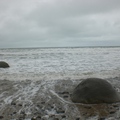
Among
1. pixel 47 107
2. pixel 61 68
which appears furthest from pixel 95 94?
pixel 61 68

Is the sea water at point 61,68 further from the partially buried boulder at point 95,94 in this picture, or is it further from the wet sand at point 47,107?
the partially buried boulder at point 95,94

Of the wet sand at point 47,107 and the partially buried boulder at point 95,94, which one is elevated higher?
the partially buried boulder at point 95,94

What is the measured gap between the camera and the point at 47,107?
755 cm

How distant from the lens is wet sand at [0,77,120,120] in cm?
656

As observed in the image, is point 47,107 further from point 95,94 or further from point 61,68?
point 61,68

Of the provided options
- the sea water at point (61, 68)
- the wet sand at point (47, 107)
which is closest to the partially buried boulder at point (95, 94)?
the wet sand at point (47, 107)

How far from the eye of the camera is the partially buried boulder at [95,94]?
7.98 metres

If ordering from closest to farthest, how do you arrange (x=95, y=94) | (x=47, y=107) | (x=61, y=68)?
(x=47, y=107) < (x=95, y=94) < (x=61, y=68)

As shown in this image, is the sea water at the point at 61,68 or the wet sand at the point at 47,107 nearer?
the wet sand at the point at 47,107

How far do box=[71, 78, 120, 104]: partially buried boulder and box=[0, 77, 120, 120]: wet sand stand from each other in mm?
307

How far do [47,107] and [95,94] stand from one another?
2148 millimetres

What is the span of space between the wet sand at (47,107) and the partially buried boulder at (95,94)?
0.31 meters

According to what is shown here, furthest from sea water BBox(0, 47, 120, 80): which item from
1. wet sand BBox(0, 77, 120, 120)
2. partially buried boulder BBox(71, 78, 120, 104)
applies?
partially buried boulder BBox(71, 78, 120, 104)

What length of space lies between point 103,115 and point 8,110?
3.57 metres
